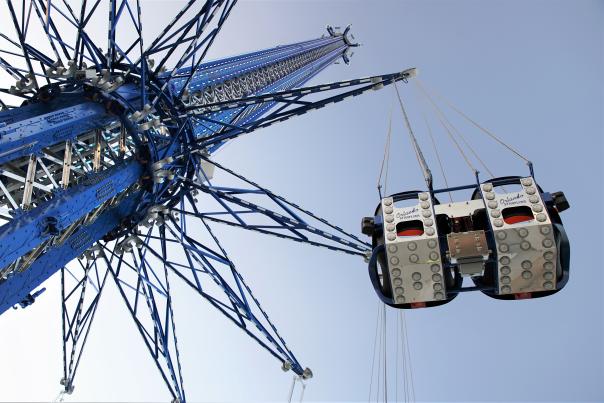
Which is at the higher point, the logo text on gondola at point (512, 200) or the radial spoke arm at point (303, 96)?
the radial spoke arm at point (303, 96)

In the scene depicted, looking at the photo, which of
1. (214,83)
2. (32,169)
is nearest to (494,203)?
(32,169)

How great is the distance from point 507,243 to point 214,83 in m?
13.0

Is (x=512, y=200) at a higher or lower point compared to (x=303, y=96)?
lower

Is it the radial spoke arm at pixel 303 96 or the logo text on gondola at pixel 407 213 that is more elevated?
the radial spoke arm at pixel 303 96

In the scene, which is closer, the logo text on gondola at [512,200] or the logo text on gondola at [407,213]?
the logo text on gondola at [512,200]

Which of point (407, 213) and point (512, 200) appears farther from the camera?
point (407, 213)

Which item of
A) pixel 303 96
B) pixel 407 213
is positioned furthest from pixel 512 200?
pixel 303 96

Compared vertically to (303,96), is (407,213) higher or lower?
lower

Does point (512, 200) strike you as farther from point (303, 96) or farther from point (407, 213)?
point (303, 96)

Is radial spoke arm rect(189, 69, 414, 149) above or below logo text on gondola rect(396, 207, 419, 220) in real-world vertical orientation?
above

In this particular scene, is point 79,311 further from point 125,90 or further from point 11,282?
point 125,90

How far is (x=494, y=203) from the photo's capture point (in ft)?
25.5

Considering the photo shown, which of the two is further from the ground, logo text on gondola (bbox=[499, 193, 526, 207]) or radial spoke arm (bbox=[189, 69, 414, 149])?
radial spoke arm (bbox=[189, 69, 414, 149])

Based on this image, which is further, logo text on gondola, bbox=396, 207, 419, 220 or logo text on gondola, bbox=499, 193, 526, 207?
logo text on gondola, bbox=396, 207, 419, 220
